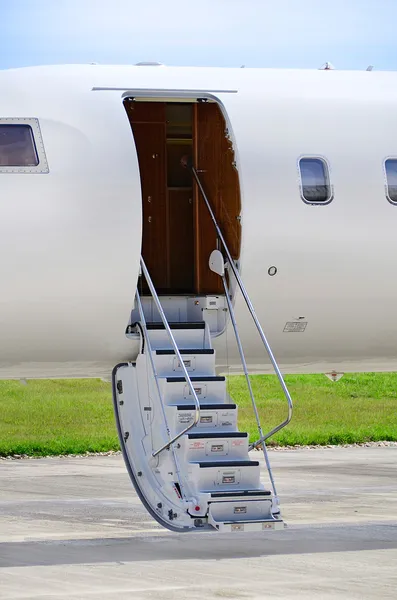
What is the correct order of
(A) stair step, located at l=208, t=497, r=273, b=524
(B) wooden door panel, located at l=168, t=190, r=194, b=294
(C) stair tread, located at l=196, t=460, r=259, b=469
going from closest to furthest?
(A) stair step, located at l=208, t=497, r=273, b=524 → (C) stair tread, located at l=196, t=460, r=259, b=469 → (B) wooden door panel, located at l=168, t=190, r=194, b=294

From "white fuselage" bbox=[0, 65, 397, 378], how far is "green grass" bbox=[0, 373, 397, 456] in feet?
48.8

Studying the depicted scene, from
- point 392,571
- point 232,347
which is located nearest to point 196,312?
point 232,347

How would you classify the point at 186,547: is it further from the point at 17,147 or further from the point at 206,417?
the point at 17,147

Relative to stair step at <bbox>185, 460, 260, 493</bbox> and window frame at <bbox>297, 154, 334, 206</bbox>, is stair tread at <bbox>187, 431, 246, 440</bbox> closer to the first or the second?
stair step at <bbox>185, 460, 260, 493</bbox>

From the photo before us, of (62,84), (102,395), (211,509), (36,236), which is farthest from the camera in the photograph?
(102,395)

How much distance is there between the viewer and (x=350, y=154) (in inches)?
557

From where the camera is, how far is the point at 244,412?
35469 millimetres

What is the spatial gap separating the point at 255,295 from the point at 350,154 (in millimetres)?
2080

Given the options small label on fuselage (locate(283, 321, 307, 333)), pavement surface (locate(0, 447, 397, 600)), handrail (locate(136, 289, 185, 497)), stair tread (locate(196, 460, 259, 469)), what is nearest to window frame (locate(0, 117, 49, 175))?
handrail (locate(136, 289, 185, 497))

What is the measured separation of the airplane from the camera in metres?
12.8

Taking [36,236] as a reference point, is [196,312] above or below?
below

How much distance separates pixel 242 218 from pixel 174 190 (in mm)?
2218

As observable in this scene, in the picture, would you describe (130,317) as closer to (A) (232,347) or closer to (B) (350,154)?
(A) (232,347)

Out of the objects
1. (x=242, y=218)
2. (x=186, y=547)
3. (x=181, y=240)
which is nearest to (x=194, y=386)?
(x=242, y=218)
